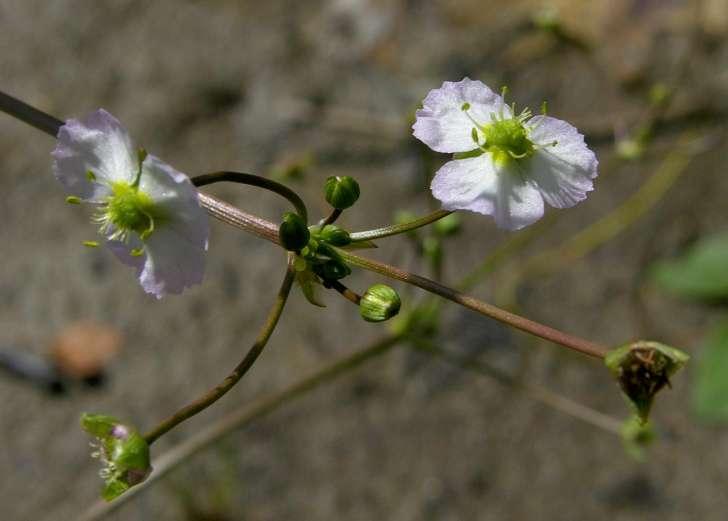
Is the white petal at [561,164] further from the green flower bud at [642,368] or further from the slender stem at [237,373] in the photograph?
the slender stem at [237,373]

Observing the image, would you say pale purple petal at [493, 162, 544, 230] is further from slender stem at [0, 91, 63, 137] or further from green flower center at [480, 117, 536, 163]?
slender stem at [0, 91, 63, 137]

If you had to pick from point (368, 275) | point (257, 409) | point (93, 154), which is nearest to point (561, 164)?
point (93, 154)

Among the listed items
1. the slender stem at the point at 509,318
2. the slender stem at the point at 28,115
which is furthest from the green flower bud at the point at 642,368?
the slender stem at the point at 28,115

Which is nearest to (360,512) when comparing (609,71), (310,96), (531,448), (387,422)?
(387,422)

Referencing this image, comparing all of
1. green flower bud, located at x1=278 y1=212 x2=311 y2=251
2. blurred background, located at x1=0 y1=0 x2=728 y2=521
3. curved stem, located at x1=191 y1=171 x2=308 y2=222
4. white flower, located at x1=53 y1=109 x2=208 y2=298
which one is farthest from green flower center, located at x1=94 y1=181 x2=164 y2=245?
blurred background, located at x1=0 y1=0 x2=728 y2=521

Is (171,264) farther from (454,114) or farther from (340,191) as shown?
(454,114)

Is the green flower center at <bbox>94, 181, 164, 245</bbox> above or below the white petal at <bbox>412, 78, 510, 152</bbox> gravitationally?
below
